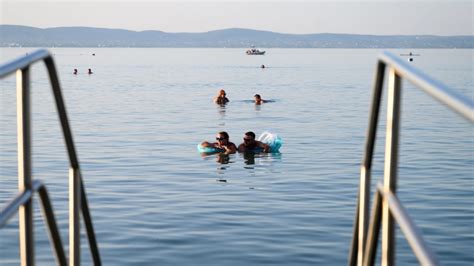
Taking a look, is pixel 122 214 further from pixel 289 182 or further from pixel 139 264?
pixel 289 182

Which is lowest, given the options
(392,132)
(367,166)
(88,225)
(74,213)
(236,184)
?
(236,184)

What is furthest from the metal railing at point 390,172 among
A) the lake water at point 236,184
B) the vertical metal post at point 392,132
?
the lake water at point 236,184

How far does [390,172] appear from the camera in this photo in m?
3.16

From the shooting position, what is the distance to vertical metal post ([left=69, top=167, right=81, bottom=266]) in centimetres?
413

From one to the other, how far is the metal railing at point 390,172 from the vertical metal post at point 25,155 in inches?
→ 54.5

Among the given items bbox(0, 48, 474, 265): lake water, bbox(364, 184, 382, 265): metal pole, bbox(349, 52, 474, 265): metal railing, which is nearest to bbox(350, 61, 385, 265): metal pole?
bbox(349, 52, 474, 265): metal railing

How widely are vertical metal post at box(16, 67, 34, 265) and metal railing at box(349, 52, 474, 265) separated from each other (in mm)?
1383

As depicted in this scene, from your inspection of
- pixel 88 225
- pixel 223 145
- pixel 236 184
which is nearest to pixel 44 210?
pixel 88 225

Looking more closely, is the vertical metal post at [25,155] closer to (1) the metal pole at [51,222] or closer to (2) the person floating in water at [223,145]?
(1) the metal pole at [51,222]

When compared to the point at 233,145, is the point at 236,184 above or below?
below

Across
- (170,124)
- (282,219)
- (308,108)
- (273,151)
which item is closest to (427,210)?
(282,219)

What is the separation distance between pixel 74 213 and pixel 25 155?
865mm

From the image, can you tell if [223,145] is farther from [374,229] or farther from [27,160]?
[27,160]

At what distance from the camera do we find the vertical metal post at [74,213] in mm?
4133
